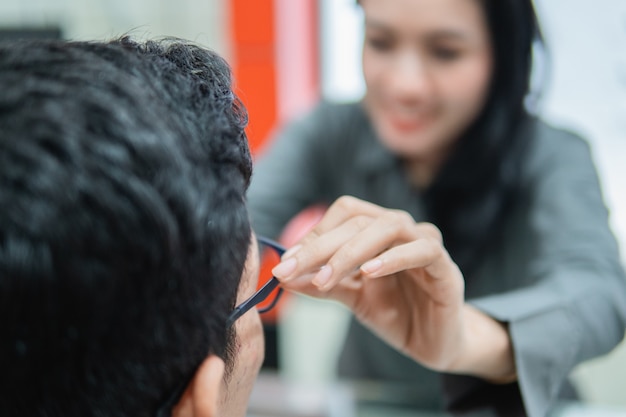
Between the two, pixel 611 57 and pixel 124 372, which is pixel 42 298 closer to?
pixel 124 372

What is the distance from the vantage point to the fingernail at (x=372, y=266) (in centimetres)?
69

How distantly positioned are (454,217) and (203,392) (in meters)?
0.88

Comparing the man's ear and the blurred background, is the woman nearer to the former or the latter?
the man's ear

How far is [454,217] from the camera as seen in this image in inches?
52.7

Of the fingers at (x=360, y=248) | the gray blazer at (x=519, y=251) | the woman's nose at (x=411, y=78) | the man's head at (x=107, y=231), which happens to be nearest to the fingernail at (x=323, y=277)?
the fingers at (x=360, y=248)

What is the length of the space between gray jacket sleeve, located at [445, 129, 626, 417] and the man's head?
0.46 metres

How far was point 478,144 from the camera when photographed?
129 centimetres

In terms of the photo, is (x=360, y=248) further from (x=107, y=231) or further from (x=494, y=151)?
(x=494, y=151)

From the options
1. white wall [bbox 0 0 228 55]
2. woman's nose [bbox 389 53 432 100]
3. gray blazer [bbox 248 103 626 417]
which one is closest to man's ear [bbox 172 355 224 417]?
gray blazer [bbox 248 103 626 417]

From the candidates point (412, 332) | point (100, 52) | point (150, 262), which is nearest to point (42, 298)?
point (150, 262)

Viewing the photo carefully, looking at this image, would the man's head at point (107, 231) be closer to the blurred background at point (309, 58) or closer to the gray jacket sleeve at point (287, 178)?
the gray jacket sleeve at point (287, 178)

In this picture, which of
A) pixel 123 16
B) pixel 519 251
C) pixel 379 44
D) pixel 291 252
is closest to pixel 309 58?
pixel 123 16

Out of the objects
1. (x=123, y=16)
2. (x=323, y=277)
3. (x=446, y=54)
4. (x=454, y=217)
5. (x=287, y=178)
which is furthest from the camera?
(x=123, y=16)

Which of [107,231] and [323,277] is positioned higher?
[107,231]
